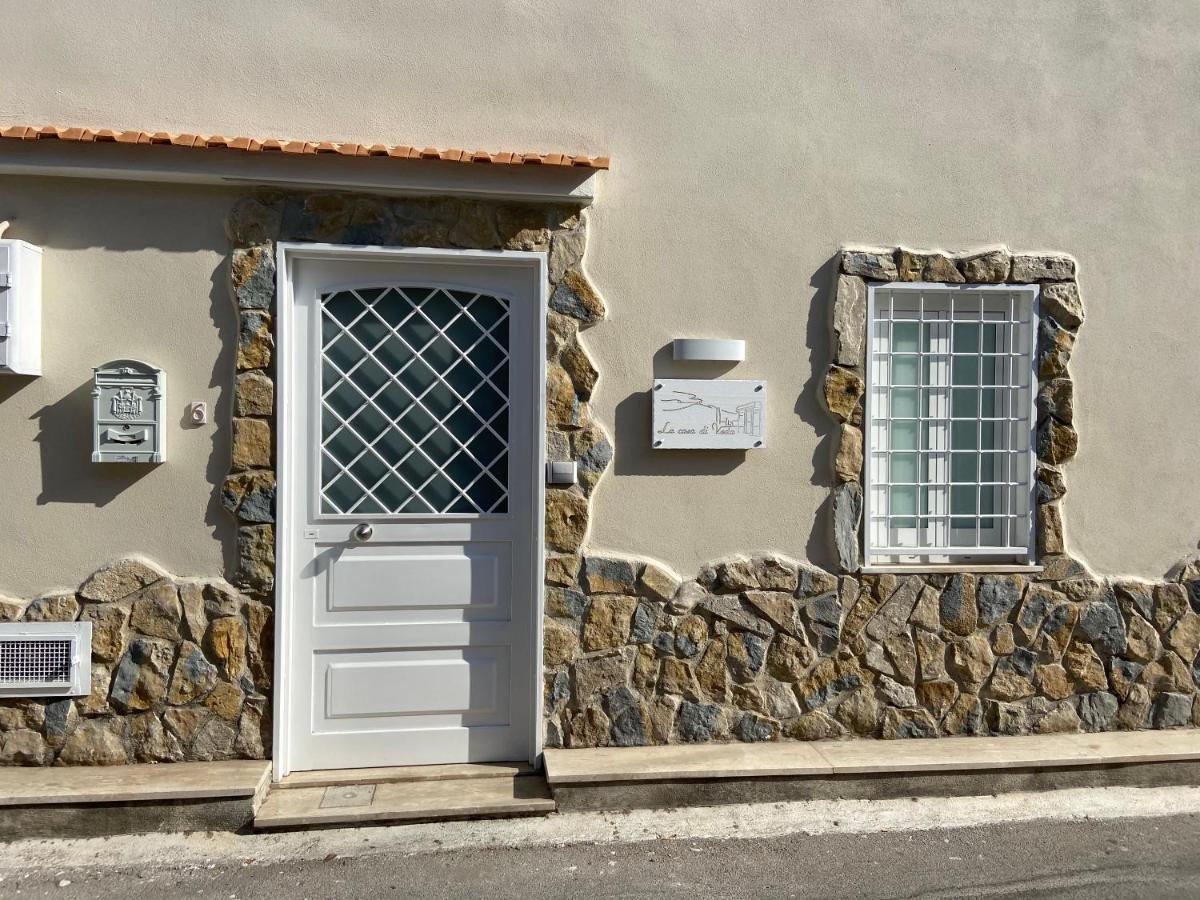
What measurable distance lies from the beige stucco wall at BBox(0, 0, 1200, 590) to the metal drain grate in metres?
0.30

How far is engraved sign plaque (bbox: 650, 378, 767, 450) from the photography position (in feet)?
14.1

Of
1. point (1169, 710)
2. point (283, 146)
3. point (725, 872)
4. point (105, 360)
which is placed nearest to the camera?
point (725, 872)

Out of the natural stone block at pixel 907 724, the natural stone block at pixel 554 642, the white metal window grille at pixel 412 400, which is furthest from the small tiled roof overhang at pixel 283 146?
the natural stone block at pixel 907 724

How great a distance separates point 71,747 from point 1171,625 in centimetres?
560

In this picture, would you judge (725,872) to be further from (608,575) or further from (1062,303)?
(1062,303)

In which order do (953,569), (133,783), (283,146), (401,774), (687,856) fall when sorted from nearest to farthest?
(687,856) → (133,783) → (283,146) → (401,774) → (953,569)

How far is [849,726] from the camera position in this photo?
175 inches

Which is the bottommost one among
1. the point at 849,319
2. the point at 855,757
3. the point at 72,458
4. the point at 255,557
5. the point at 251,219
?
the point at 855,757

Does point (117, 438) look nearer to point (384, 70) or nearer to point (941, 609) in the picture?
point (384, 70)

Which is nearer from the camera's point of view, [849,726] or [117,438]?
[117,438]

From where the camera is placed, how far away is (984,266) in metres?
4.49

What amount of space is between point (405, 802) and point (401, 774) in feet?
0.93

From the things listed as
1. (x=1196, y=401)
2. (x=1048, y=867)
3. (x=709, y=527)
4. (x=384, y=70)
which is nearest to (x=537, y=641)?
(x=709, y=527)

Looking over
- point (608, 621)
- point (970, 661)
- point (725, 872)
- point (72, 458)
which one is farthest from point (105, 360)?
point (970, 661)
